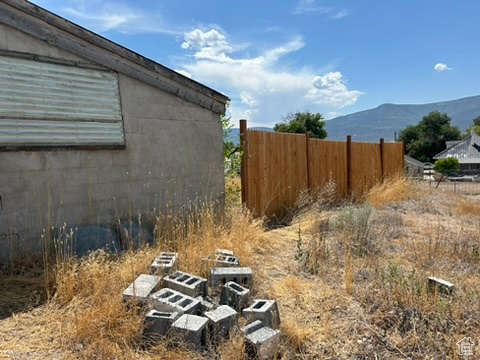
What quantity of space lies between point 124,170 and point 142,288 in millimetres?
2214

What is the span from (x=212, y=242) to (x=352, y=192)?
6169 millimetres

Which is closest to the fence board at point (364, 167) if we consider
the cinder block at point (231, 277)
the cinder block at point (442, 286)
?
the cinder block at point (442, 286)

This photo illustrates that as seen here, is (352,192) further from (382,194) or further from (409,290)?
(409,290)

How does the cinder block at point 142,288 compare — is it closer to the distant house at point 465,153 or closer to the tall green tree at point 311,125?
the tall green tree at point 311,125

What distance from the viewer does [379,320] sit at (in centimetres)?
269

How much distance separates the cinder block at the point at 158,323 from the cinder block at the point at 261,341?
53cm

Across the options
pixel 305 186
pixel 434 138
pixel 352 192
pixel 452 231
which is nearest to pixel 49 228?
pixel 305 186

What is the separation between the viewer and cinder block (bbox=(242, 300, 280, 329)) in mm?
2449

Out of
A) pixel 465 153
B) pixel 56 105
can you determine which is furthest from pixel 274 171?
pixel 465 153

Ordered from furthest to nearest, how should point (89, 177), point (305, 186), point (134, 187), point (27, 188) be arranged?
point (305, 186) < point (134, 187) < point (89, 177) < point (27, 188)

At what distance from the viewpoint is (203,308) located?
258 centimetres

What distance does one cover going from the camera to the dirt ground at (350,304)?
91.7 inches

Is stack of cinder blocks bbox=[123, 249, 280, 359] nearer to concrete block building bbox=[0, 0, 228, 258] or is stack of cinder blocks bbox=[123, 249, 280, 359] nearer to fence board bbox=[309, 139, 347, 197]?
concrete block building bbox=[0, 0, 228, 258]

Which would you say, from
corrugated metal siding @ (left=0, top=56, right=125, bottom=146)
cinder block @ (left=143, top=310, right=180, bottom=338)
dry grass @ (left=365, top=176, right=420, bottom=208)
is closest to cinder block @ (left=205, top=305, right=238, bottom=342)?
cinder block @ (left=143, top=310, right=180, bottom=338)
